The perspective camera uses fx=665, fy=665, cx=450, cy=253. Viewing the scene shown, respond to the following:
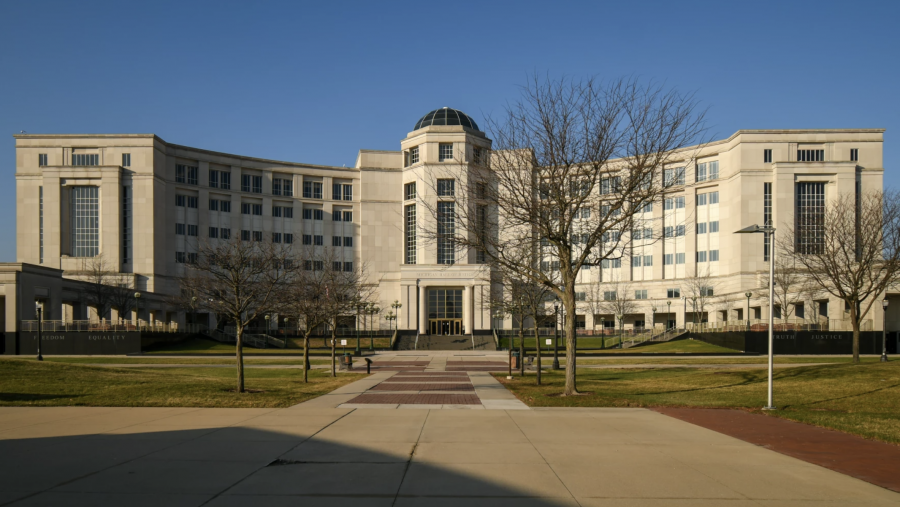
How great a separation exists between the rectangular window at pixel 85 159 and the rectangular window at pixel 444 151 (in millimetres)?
46161

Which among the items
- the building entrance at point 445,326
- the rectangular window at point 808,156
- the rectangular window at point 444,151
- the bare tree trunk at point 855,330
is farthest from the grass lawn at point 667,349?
the rectangular window at point 808,156

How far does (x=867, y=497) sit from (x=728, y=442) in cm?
435

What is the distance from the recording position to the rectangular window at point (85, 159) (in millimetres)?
88438

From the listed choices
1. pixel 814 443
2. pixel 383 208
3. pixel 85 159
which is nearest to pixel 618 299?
pixel 383 208

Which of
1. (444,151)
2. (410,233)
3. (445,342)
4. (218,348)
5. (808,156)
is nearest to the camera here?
(218,348)

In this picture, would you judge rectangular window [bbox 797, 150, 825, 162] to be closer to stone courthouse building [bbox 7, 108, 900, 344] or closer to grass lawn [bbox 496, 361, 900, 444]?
stone courthouse building [bbox 7, 108, 900, 344]

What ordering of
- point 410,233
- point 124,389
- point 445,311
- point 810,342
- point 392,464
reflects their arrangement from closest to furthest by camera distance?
point 392,464 → point 124,389 → point 810,342 → point 445,311 → point 410,233

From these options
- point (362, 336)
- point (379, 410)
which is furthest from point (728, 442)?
point (362, 336)

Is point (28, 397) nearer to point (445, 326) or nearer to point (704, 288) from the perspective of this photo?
point (445, 326)

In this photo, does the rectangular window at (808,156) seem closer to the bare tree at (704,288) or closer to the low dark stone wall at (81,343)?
the bare tree at (704,288)

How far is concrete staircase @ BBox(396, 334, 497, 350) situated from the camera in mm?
80875

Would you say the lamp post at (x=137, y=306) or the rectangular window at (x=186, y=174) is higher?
the rectangular window at (x=186, y=174)

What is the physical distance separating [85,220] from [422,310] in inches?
1806

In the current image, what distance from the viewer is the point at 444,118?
101 m
